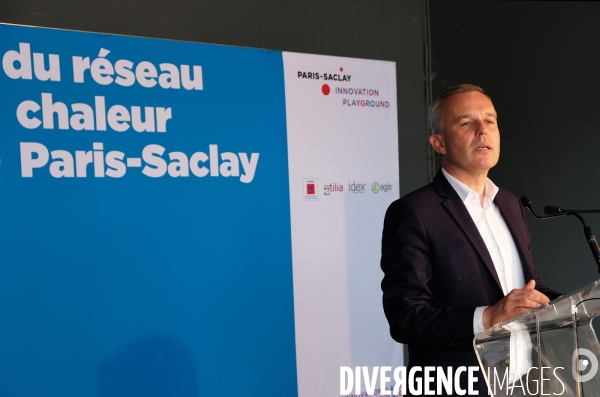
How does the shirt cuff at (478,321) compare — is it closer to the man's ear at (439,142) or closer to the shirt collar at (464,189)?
the shirt collar at (464,189)

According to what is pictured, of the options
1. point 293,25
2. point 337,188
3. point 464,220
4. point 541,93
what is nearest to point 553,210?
point 464,220

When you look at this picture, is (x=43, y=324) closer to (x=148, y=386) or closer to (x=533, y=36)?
(x=148, y=386)

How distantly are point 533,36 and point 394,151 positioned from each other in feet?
4.18

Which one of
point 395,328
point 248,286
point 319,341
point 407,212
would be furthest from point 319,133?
point 395,328

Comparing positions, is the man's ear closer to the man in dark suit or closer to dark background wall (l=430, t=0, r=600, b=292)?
the man in dark suit

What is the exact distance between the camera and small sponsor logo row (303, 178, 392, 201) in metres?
3.46

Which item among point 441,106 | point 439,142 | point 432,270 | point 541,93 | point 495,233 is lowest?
point 432,270

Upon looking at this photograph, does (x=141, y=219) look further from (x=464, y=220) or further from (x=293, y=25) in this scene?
(x=464, y=220)

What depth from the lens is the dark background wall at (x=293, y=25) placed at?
2939mm

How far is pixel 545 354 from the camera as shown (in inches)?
57.7

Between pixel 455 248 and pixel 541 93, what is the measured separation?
2437 mm

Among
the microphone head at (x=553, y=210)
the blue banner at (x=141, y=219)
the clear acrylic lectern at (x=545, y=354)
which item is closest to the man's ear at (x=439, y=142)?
the microphone head at (x=553, y=210)

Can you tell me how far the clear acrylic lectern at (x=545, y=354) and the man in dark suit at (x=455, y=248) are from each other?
285 mm

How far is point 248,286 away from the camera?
3.22 metres
